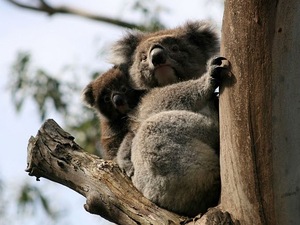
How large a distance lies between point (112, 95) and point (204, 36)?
0.94m

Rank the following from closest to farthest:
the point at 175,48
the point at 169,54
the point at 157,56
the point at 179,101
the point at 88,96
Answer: the point at 179,101 → the point at 157,56 → the point at 169,54 → the point at 175,48 → the point at 88,96

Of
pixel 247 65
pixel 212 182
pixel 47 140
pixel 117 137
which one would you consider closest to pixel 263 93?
pixel 247 65

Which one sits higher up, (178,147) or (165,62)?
(165,62)

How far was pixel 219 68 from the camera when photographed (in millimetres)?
4336

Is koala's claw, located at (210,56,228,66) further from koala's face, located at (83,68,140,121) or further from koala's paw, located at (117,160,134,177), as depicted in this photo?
koala's face, located at (83,68,140,121)

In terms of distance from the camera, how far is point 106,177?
15.5 feet

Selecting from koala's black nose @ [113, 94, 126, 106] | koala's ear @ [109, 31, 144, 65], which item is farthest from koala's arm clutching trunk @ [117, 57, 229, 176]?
koala's ear @ [109, 31, 144, 65]

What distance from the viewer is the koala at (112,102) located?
5.78 metres

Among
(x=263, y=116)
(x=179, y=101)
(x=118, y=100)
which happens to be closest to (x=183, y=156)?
(x=179, y=101)

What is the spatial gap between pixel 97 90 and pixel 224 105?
250cm

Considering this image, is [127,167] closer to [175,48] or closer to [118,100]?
[118,100]

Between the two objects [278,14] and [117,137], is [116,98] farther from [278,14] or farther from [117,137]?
[278,14]

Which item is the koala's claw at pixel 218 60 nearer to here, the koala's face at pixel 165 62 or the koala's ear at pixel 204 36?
the koala's face at pixel 165 62

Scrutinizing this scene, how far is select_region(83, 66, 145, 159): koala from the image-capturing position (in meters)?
5.78
